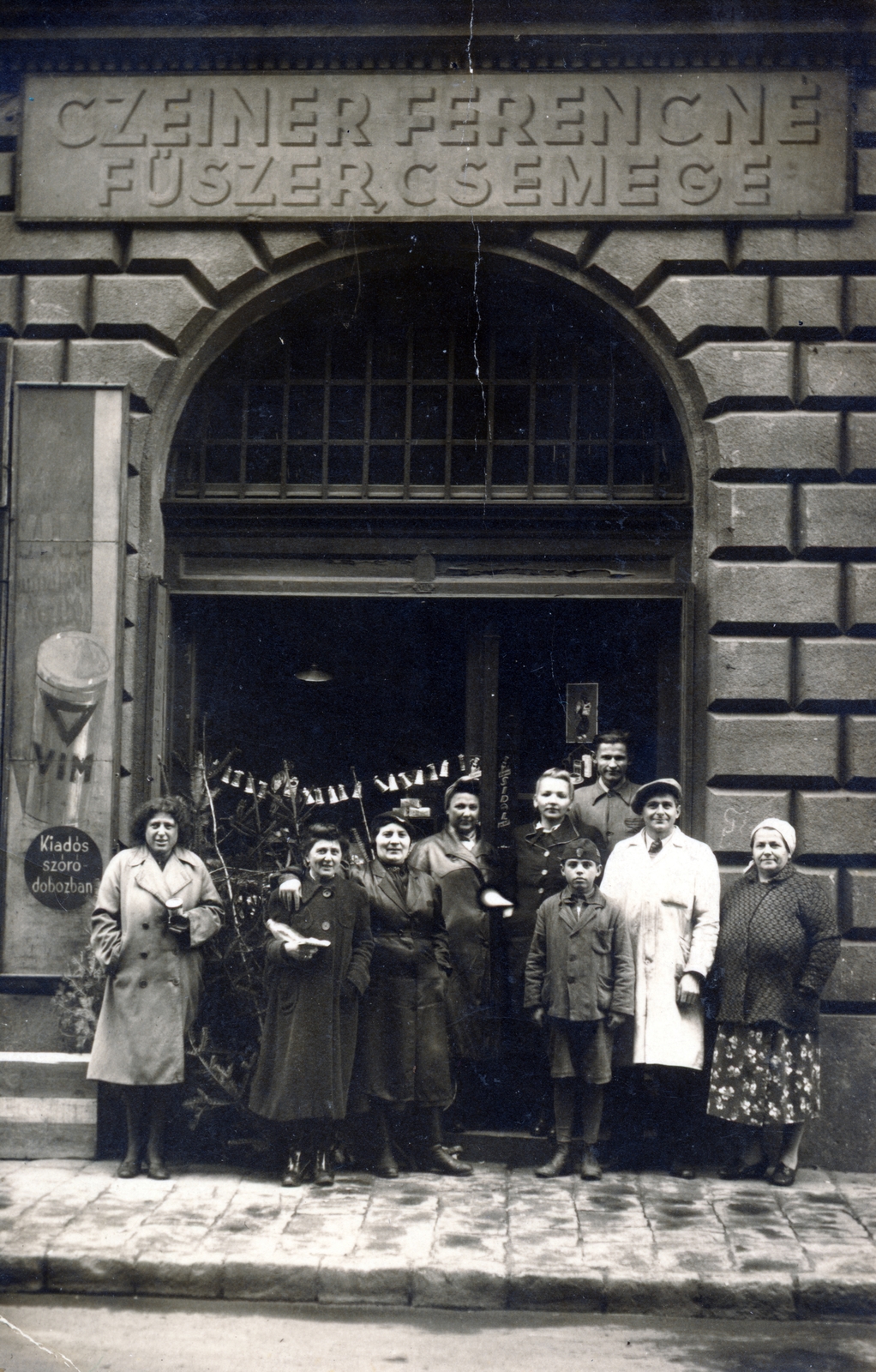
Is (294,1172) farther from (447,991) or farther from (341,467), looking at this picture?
(341,467)

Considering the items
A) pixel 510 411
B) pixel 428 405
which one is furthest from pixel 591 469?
pixel 428 405

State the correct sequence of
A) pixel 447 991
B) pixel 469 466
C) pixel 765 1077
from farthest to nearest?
pixel 469 466
pixel 447 991
pixel 765 1077

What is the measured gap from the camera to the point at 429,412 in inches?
328

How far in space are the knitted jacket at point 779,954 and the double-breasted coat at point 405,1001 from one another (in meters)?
1.42

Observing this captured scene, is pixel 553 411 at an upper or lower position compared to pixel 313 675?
upper

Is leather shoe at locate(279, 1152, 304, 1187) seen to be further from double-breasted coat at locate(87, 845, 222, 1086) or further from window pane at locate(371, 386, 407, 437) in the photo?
window pane at locate(371, 386, 407, 437)

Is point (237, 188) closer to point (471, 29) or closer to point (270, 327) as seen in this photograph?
point (270, 327)

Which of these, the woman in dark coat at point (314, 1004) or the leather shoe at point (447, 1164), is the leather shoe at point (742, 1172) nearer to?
the leather shoe at point (447, 1164)

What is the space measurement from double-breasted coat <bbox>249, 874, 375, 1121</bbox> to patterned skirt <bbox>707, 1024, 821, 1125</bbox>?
1.83 metres

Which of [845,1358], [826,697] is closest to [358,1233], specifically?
[845,1358]

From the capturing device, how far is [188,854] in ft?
23.7

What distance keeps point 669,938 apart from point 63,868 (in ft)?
10.8

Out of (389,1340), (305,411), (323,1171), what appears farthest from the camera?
(305,411)

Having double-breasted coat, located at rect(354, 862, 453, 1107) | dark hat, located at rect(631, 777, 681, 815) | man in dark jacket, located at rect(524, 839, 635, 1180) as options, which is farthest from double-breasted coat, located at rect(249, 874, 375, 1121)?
dark hat, located at rect(631, 777, 681, 815)
